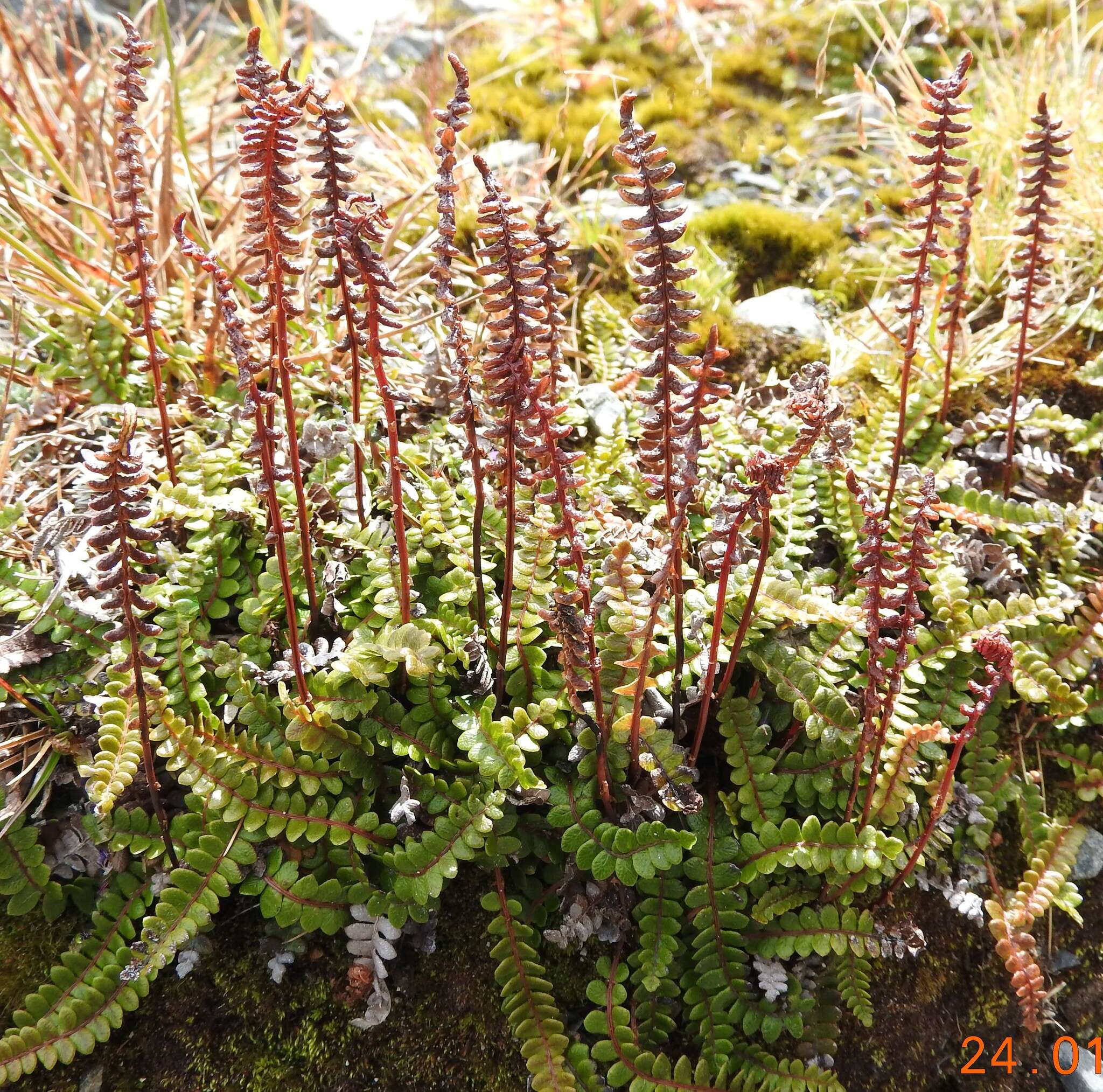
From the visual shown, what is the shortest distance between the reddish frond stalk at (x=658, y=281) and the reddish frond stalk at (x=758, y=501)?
0.09 meters

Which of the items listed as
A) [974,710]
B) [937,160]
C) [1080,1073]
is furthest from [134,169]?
[1080,1073]

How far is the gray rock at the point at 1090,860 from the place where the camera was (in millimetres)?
2717

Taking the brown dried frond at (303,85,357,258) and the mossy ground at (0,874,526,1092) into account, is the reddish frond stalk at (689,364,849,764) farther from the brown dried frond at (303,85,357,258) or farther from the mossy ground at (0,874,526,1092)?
the mossy ground at (0,874,526,1092)

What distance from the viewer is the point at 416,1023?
7.77ft

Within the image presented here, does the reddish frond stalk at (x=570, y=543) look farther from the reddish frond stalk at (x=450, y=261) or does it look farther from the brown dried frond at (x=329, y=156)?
the brown dried frond at (x=329, y=156)

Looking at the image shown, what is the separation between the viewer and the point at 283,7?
4.61m

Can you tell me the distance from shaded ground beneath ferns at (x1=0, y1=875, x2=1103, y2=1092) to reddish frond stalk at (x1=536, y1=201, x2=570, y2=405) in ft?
4.75

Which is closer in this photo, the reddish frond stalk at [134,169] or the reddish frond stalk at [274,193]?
the reddish frond stalk at [274,193]

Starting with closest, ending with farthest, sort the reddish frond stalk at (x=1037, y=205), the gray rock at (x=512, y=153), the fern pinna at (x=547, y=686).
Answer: the fern pinna at (x=547, y=686)
the reddish frond stalk at (x=1037, y=205)
the gray rock at (x=512, y=153)

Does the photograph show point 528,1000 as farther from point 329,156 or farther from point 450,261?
point 329,156

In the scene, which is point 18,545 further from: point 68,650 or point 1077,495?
point 1077,495

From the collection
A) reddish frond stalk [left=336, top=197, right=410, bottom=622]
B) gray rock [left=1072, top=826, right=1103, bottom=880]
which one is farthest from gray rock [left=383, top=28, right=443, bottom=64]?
gray rock [left=1072, top=826, right=1103, bottom=880]

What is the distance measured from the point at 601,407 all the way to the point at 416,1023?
2.03m

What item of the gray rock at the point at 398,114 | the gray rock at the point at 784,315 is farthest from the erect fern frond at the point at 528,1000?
the gray rock at the point at 398,114
